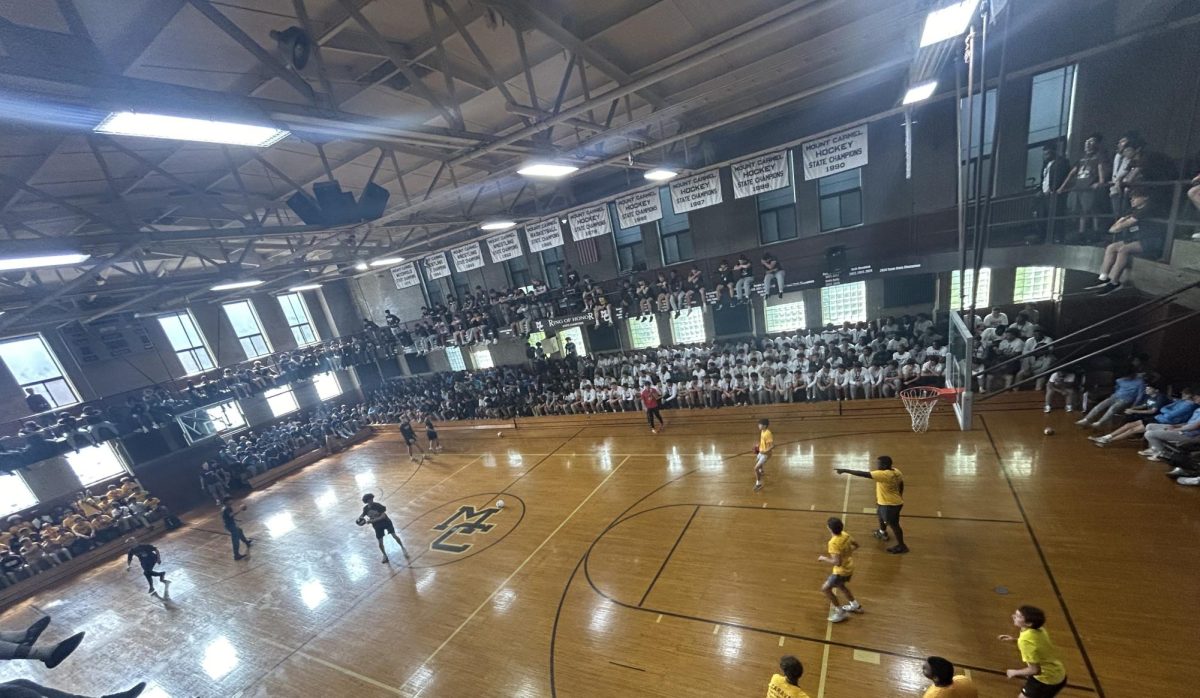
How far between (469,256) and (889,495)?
14.3 m

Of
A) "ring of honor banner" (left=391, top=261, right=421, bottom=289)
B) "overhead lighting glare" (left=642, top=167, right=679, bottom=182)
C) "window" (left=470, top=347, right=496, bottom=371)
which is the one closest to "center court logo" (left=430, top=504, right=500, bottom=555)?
"overhead lighting glare" (left=642, top=167, right=679, bottom=182)

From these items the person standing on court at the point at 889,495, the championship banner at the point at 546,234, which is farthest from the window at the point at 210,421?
the person standing on court at the point at 889,495

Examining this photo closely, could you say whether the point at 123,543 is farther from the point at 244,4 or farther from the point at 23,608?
the point at 244,4

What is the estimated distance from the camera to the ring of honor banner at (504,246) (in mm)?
14695

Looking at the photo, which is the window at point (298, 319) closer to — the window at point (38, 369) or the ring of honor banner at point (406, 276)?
the window at point (38, 369)

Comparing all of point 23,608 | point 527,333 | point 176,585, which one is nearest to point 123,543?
point 23,608

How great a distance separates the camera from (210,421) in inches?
706

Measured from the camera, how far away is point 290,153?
27.1 ft

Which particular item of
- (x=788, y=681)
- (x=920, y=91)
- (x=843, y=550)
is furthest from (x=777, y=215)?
(x=788, y=681)

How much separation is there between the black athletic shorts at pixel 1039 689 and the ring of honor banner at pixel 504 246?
558 inches

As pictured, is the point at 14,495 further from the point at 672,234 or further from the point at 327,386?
the point at 672,234

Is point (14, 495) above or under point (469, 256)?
under

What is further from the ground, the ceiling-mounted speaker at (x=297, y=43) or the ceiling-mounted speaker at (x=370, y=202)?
the ceiling-mounted speaker at (x=297, y=43)

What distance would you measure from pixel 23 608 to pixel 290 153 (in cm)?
1370
